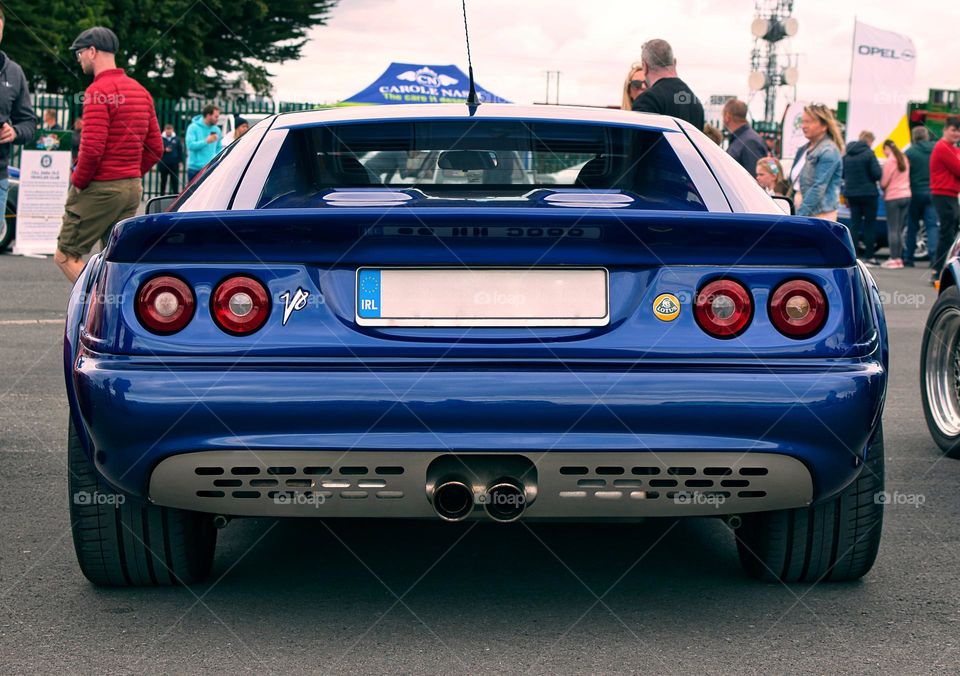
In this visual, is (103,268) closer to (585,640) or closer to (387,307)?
(387,307)

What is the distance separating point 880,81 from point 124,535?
2060 cm

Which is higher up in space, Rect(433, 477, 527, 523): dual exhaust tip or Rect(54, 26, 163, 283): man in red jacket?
Answer: Rect(54, 26, 163, 283): man in red jacket

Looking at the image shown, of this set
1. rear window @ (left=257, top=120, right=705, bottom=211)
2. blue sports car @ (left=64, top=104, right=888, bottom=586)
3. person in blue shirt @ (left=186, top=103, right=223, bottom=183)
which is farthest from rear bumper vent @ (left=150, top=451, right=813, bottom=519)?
person in blue shirt @ (left=186, top=103, right=223, bottom=183)

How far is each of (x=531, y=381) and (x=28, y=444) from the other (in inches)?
133

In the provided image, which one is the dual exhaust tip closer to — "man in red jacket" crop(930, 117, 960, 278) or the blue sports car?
the blue sports car

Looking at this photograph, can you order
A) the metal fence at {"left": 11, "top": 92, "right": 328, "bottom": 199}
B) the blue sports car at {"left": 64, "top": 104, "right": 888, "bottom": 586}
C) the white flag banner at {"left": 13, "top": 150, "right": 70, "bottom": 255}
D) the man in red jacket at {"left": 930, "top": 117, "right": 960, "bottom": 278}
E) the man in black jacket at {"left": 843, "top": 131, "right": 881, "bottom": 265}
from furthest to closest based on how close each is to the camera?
1. the metal fence at {"left": 11, "top": 92, "right": 328, "bottom": 199}
2. the man in black jacket at {"left": 843, "top": 131, "right": 881, "bottom": 265}
3. the man in red jacket at {"left": 930, "top": 117, "right": 960, "bottom": 278}
4. the white flag banner at {"left": 13, "top": 150, "right": 70, "bottom": 255}
5. the blue sports car at {"left": 64, "top": 104, "right": 888, "bottom": 586}

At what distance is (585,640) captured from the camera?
3369mm

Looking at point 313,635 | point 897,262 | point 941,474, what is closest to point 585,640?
point 313,635

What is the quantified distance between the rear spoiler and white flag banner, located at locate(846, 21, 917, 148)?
19607 millimetres

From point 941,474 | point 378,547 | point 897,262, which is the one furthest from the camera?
point 897,262

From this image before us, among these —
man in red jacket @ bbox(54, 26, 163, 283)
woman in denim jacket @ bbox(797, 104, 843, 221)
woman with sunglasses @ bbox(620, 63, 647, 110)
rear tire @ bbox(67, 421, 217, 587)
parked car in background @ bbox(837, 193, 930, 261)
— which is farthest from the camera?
parked car in background @ bbox(837, 193, 930, 261)

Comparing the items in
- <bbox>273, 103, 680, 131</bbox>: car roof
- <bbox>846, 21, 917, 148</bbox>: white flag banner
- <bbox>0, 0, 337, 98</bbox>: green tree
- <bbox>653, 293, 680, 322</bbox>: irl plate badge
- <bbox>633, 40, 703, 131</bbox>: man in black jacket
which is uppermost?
<bbox>0, 0, 337, 98</bbox>: green tree

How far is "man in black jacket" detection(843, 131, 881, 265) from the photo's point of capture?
56.4 ft

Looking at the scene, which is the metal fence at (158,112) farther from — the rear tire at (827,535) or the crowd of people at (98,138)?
the rear tire at (827,535)
